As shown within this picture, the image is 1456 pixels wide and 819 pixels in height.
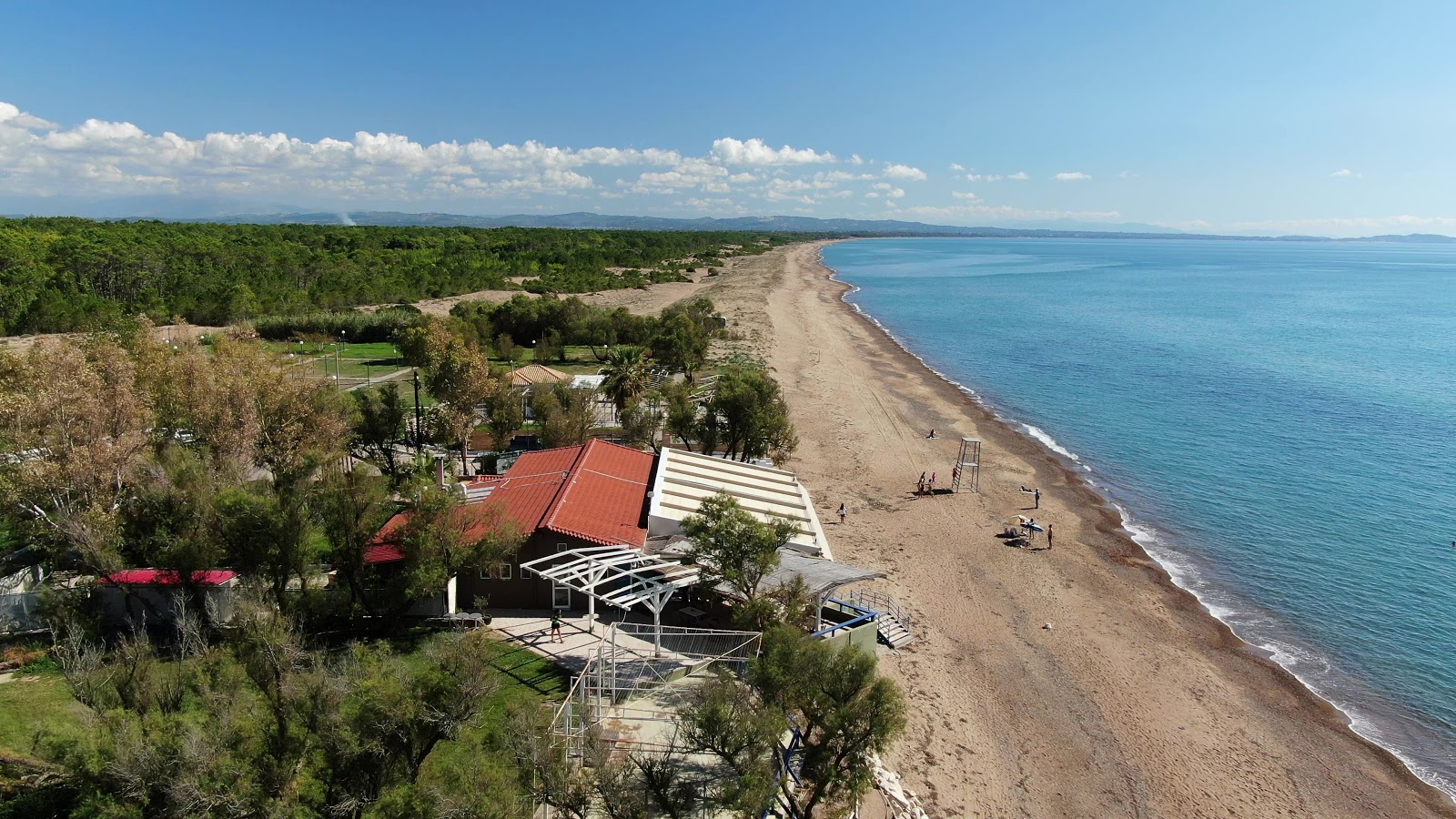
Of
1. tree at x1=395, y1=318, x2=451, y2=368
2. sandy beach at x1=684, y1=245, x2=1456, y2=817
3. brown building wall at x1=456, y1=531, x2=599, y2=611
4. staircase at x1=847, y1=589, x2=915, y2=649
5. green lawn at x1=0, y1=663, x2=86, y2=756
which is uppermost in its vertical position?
tree at x1=395, y1=318, x2=451, y2=368

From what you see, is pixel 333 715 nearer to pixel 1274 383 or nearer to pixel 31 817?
pixel 31 817

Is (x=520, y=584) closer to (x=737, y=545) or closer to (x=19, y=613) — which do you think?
(x=737, y=545)

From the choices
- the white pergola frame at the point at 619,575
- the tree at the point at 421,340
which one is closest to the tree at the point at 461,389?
the tree at the point at 421,340

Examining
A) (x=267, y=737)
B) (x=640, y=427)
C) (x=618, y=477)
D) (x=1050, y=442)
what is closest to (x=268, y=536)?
(x=267, y=737)

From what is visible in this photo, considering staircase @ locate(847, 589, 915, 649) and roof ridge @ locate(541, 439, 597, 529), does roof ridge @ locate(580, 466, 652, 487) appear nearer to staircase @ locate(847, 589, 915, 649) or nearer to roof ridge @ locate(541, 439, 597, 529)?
roof ridge @ locate(541, 439, 597, 529)

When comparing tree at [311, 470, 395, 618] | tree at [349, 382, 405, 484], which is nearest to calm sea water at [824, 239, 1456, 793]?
tree at [311, 470, 395, 618]

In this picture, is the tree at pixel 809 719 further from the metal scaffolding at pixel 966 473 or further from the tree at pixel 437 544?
the metal scaffolding at pixel 966 473
